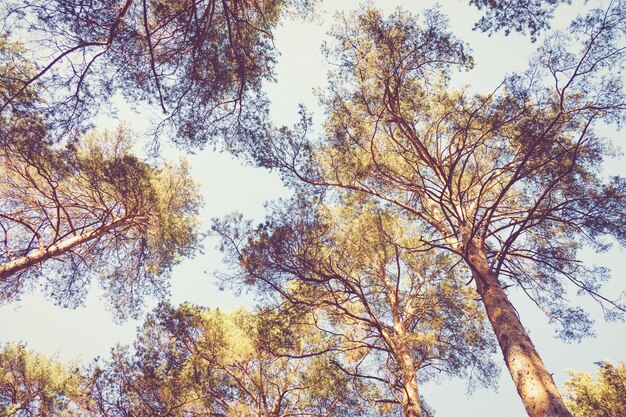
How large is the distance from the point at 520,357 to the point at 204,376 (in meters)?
5.39

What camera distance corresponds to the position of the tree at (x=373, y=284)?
5863 mm

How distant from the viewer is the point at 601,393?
7414 mm

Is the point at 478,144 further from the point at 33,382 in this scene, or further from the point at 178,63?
the point at 33,382

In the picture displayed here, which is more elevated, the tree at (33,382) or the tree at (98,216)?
the tree at (98,216)

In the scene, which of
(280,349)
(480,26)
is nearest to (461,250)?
(480,26)

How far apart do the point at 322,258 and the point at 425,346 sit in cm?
317

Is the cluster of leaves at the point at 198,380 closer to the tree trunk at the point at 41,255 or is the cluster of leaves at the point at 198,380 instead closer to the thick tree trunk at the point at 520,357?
the tree trunk at the point at 41,255

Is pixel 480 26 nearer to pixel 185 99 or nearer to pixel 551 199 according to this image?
pixel 551 199

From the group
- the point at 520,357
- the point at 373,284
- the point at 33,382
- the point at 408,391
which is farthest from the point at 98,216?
the point at 520,357

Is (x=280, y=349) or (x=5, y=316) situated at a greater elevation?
(x=5, y=316)

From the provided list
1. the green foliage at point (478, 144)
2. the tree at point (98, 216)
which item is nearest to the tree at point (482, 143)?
the green foliage at point (478, 144)

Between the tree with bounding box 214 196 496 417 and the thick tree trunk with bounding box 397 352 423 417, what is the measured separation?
2 centimetres

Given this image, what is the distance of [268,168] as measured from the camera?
20.8 ft

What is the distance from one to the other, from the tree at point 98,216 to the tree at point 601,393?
1063cm
